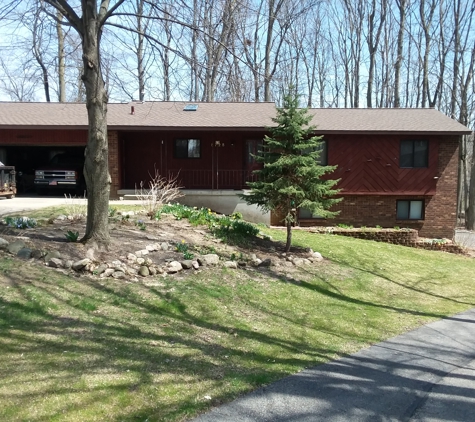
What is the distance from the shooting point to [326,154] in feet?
62.2

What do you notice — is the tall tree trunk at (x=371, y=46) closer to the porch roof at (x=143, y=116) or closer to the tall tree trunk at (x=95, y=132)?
the porch roof at (x=143, y=116)

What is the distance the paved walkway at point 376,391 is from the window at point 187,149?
47.4 feet

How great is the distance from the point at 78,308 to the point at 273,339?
7.98 ft

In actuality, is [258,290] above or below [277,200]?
below

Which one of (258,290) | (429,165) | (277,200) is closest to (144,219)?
(277,200)

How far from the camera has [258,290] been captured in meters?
7.79

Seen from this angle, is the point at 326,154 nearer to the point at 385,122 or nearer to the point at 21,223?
the point at 385,122

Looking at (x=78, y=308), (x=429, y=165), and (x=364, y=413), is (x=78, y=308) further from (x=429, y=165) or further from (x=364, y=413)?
(x=429, y=165)

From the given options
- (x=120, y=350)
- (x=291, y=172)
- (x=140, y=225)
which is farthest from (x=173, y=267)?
(x=291, y=172)

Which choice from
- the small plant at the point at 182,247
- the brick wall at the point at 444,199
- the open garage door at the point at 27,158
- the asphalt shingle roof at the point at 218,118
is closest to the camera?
the small plant at the point at 182,247

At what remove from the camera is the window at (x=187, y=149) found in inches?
766

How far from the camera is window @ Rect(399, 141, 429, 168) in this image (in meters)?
19.0

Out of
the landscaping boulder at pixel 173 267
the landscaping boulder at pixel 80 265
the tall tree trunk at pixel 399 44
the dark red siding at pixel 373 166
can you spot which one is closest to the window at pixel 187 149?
the dark red siding at pixel 373 166

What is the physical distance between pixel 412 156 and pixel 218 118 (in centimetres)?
802
